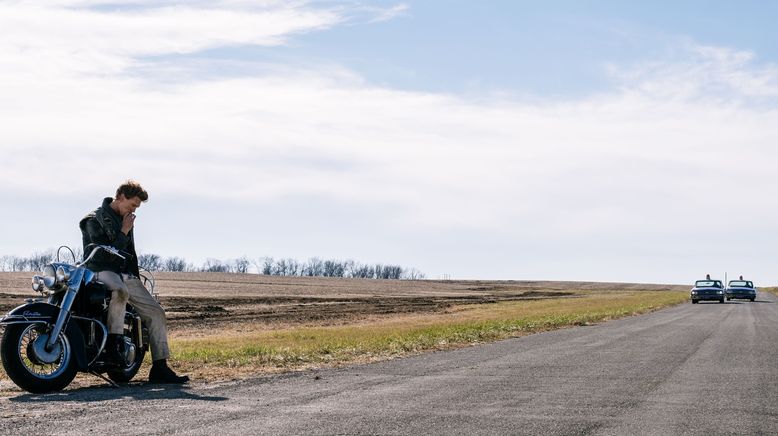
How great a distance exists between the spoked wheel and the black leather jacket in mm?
970

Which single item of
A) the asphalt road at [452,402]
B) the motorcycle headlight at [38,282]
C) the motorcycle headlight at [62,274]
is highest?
the motorcycle headlight at [62,274]

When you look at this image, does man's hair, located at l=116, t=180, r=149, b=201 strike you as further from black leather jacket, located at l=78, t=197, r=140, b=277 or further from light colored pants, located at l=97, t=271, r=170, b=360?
light colored pants, located at l=97, t=271, r=170, b=360

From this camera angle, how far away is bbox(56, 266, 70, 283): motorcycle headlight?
9.39 meters

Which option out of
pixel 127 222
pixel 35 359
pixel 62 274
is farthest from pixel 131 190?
pixel 35 359

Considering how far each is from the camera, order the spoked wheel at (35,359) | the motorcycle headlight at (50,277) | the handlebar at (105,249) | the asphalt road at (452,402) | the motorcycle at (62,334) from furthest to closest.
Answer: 1. the handlebar at (105,249)
2. the motorcycle headlight at (50,277)
3. the motorcycle at (62,334)
4. the spoked wheel at (35,359)
5. the asphalt road at (452,402)

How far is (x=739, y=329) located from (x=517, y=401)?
1614 centimetres

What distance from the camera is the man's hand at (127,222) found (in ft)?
32.6

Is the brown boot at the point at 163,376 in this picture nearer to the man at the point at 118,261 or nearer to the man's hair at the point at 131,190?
the man at the point at 118,261

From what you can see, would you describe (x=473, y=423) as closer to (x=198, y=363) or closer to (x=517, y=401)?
(x=517, y=401)

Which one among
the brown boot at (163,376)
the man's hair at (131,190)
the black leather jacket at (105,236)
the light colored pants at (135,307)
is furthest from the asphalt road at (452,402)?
the man's hair at (131,190)

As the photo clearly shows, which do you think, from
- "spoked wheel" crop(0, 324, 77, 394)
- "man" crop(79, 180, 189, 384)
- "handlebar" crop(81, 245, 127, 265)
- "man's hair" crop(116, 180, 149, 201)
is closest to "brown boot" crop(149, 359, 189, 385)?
"man" crop(79, 180, 189, 384)

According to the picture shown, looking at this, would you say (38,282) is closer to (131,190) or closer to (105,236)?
(105,236)

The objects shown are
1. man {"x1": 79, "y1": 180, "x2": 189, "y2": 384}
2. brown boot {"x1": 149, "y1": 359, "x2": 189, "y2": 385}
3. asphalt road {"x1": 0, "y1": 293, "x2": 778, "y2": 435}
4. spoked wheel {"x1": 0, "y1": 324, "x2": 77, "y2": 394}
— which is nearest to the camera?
asphalt road {"x1": 0, "y1": 293, "x2": 778, "y2": 435}

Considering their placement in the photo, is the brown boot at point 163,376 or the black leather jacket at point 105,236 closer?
the black leather jacket at point 105,236
